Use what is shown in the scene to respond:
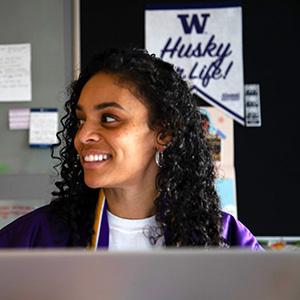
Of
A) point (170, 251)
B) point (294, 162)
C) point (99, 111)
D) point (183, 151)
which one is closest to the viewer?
point (170, 251)

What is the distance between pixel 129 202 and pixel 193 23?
1.14 meters

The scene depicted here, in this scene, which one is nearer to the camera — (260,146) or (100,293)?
(100,293)

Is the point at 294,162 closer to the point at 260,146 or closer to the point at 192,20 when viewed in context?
the point at 260,146

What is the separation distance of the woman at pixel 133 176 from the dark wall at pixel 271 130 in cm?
76

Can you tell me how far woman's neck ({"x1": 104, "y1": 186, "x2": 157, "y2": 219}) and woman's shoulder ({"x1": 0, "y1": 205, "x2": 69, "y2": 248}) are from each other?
0.14 metres

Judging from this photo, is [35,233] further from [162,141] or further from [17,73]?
[17,73]

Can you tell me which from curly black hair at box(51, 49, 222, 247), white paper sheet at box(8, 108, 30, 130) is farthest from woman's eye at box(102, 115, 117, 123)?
white paper sheet at box(8, 108, 30, 130)

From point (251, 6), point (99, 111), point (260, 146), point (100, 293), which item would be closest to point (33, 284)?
point (100, 293)

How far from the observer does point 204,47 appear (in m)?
2.26

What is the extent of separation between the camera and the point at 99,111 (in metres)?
1.32

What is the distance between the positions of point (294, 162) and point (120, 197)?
1.10 meters

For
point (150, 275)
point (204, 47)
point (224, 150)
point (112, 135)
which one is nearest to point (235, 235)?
point (112, 135)

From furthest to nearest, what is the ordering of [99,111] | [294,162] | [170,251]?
[294,162] < [99,111] < [170,251]

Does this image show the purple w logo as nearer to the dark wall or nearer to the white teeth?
the dark wall
